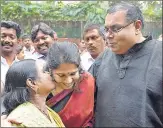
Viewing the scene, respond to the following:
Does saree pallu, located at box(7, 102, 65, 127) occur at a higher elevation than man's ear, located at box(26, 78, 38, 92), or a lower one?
lower

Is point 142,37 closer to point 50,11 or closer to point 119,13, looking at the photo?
point 119,13

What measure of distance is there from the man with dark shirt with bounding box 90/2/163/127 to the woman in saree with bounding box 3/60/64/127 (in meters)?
0.48

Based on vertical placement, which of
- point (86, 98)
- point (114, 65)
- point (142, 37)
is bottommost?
point (86, 98)

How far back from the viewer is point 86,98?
2328 millimetres

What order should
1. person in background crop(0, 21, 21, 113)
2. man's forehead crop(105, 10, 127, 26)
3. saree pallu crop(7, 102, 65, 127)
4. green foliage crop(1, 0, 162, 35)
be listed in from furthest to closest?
green foliage crop(1, 0, 162, 35) → person in background crop(0, 21, 21, 113) → man's forehead crop(105, 10, 127, 26) → saree pallu crop(7, 102, 65, 127)

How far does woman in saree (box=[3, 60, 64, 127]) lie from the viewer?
1925mm

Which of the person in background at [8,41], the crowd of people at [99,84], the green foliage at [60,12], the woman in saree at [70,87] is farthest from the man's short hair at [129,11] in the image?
the green foliage at [60,12]

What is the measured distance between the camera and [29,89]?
77.9 inches

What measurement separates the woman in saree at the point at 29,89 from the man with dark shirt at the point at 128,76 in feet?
1.57

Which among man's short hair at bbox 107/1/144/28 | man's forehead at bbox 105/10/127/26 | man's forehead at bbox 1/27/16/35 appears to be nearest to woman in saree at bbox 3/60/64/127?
man's forehead at bbox 105/10/127/26

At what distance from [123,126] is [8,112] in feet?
2.50

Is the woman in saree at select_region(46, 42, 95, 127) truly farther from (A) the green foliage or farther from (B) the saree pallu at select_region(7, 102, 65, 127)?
(A) the green foliage

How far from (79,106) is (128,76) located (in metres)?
0.38

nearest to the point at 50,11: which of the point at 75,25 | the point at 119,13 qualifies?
the point at 75,25
